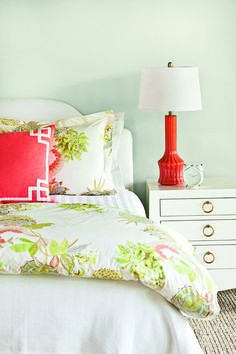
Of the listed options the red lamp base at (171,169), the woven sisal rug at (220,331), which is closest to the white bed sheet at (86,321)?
the woven sisal rug at (220,331)

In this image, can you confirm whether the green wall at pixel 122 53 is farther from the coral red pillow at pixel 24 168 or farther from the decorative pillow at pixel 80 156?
the coral red pillow at pixel 24 168

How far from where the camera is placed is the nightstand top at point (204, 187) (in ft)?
9.36

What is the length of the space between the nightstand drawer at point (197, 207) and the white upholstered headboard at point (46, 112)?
444 mm

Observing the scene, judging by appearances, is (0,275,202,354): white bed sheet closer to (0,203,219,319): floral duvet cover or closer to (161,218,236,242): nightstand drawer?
(0,203,219,319): floral duvet cover

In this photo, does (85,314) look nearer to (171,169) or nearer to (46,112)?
(171,169)

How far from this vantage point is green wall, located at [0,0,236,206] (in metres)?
3.16

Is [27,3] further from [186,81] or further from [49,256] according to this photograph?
[49,256]

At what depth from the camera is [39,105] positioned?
319 cm

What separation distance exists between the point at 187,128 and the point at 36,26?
1.13 meters

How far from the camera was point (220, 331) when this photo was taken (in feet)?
8.25

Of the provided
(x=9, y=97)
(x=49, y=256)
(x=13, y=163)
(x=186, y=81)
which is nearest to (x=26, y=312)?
(x=49, y=256)

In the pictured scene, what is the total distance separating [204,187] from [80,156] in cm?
73

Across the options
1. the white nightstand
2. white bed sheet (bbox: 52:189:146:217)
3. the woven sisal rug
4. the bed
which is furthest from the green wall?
the bed

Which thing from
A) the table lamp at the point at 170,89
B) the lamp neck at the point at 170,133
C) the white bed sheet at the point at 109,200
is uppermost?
the table lamp at the point at 170,89
